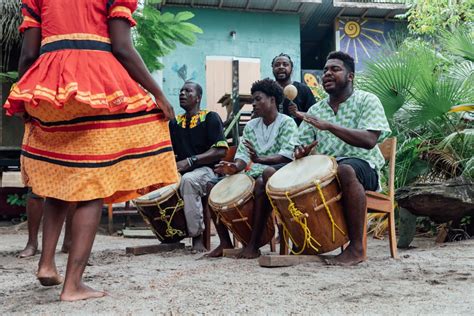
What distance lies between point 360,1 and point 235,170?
8684 millimetres

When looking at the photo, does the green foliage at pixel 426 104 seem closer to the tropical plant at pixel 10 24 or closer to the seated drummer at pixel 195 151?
the seated drummer at pixel 195 151

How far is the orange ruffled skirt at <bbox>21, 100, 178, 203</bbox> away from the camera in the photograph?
2393 millimetres

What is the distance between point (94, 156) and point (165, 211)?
2230mm

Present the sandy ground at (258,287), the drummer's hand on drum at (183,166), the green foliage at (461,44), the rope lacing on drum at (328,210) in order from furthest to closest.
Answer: the green foliage at (461,44)
the drummer's hand on drum at (183,166)
the rope lacing on drum at (328,210)
the sandy ground at (258,287)

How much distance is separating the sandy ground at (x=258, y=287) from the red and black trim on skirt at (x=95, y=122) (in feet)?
2.51

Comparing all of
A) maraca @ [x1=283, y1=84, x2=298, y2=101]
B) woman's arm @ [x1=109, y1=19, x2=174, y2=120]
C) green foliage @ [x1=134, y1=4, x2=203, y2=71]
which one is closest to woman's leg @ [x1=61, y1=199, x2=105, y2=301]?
woman's arm @ [x1=109, y1=19, x2=174, y2=120]

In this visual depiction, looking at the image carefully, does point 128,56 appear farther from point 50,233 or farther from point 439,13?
point 439,13

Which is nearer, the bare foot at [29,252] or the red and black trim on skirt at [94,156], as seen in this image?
the red and black trim on skirt at [94,156]

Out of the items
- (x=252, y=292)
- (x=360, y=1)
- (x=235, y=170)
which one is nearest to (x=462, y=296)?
(x=252, y=292)

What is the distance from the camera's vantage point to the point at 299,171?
3.42 meters

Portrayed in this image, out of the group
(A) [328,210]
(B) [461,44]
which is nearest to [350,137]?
(A) [328,210]

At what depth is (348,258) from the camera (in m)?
3.37

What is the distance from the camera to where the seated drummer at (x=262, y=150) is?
3.92m

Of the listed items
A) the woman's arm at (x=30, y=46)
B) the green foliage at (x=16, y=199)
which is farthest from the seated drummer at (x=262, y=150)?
the green foliage at (x=16, y=199)
